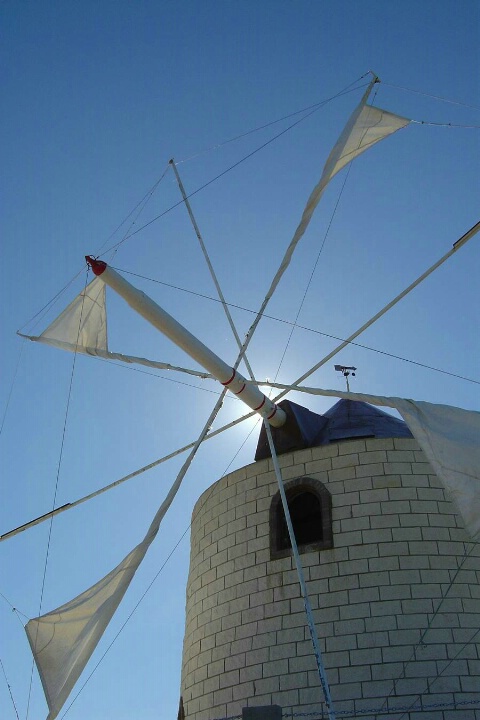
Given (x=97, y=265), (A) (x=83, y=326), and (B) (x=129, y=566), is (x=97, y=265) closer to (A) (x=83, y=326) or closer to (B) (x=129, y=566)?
(A) (x=83, y=326)

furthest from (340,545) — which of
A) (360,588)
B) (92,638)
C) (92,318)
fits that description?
(92,318)

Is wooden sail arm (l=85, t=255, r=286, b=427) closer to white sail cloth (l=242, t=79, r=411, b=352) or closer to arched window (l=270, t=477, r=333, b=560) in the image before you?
white sail cloth (l=242, t=79, r=411, b=352)

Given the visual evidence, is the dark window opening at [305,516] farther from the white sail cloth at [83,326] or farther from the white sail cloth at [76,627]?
the white sail cloth at [83,326]

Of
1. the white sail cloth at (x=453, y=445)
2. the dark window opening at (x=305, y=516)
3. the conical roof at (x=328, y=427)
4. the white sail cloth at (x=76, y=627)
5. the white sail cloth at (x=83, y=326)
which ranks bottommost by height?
the white sail cloth at (x=76, y=627)

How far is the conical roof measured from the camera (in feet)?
44.1

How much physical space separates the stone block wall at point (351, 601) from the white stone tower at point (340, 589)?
16mm

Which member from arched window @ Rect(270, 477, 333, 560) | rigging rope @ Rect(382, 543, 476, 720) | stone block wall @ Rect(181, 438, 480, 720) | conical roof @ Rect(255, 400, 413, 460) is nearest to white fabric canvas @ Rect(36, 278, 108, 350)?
conical roof @ Rect(255, 400, 413, 460)

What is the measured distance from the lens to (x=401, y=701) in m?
10.6

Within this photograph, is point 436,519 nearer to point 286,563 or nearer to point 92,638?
point 286,563

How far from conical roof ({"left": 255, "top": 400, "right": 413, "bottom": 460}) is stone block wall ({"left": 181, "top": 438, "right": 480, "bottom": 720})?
434mm

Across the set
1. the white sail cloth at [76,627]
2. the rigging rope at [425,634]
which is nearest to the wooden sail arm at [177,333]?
the white sail cloth at [76,627]

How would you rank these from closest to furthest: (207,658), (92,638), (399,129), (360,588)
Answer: (92,638) < (360,588) < (207,658) < (399,129)

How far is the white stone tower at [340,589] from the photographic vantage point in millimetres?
10820

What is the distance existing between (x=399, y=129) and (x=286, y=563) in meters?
6.80
